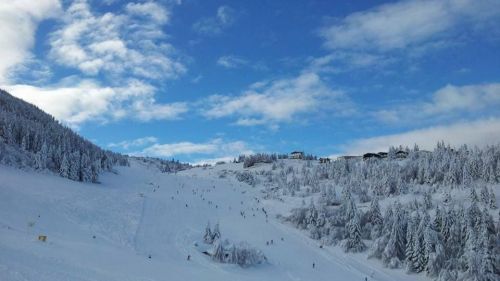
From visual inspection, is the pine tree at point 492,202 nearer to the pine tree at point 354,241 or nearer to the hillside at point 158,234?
the hillside at point 158,234

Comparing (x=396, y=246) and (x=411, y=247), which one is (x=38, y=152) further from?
(x=411, y=247)

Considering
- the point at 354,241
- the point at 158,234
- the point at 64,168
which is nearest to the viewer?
the point at 158,234

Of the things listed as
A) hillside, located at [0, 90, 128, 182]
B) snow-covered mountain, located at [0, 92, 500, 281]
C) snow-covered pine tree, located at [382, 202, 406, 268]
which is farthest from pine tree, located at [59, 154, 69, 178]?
snow-covered pine tree, located at [382, 202, 406, 268]

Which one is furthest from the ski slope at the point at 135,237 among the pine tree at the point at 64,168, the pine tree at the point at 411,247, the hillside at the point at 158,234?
the pine tree at the point at 64,168

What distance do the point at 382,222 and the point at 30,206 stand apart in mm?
43280

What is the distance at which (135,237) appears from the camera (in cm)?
5412

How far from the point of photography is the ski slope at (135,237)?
33.7 meters

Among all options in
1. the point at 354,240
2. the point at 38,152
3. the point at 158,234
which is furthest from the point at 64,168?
the point at 354,240

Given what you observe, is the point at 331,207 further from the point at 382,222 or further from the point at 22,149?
the point at 22,149

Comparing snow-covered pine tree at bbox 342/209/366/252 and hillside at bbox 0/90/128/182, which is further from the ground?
hillside at bbox 0/90/128/182

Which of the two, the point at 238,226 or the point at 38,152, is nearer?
the point at 238,226

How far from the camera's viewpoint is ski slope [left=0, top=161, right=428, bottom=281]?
33.7m

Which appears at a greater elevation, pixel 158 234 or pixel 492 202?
pixel 492 202

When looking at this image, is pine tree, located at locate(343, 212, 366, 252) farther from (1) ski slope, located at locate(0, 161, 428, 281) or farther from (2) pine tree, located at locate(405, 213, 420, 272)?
(2) pine tree, located at locate(405, 213, 420, 272)
